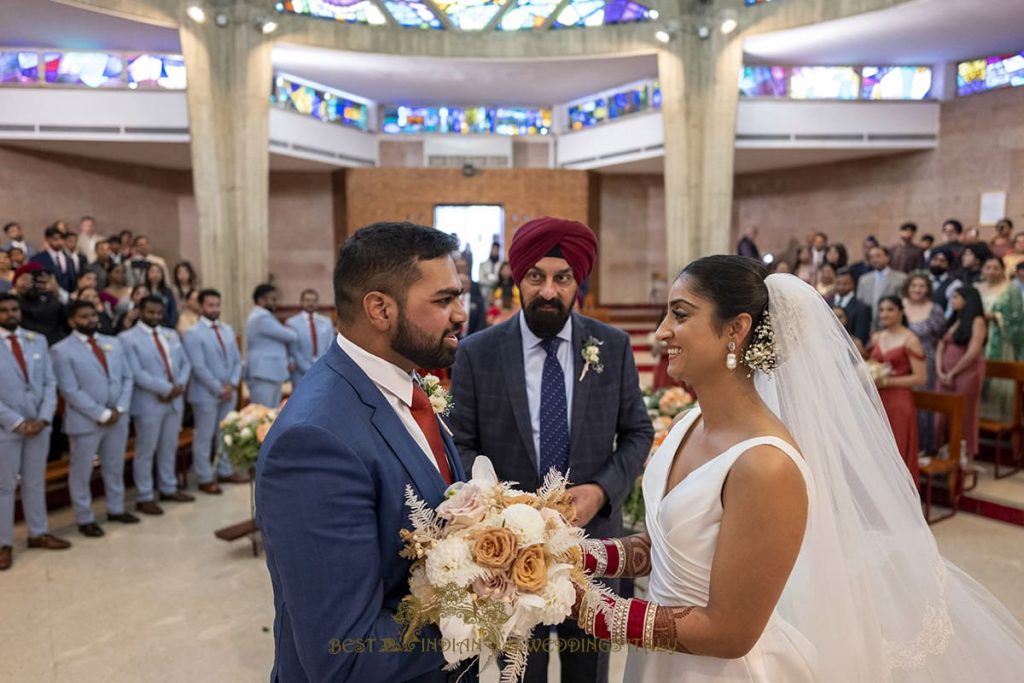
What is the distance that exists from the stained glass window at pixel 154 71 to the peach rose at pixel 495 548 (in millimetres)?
13656

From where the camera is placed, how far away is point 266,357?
7.78 m

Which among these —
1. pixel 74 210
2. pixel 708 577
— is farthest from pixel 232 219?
pixel 708 577

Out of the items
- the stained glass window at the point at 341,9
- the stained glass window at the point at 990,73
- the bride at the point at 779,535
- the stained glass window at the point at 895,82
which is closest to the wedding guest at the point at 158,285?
the stained glass window at the point at 341,9

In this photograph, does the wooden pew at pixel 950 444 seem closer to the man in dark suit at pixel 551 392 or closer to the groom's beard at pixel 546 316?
the man in dark suit at pixel 551 392

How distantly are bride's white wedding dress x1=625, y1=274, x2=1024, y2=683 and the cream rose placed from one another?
0.59m

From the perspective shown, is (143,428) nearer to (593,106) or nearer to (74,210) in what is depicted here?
(74,210)


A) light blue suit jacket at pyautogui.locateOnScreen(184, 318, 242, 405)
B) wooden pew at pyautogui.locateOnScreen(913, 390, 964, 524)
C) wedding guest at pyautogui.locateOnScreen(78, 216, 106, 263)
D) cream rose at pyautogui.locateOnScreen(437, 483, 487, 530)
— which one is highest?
wedding guest at pyautogui.locateOnScreen(78, 216, 106, 263)

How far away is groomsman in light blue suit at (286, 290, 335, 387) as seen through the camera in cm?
836

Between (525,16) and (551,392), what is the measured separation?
13096 mm

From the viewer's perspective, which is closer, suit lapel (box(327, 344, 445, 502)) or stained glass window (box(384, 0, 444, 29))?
suit lapel (box(327, 344, 445, 502))

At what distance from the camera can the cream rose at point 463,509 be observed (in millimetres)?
1426

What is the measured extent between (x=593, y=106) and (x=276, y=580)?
54.4ft

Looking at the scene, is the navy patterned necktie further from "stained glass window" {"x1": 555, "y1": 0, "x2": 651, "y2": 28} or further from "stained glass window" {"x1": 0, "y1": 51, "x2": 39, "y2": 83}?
"stained glass window" {"x1": 0, "y1": 51, "x2": 39, "y2": 83}

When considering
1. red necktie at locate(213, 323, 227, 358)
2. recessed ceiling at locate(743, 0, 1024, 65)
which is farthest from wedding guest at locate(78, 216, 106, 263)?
recessed ceiling at locate(743, 0, 1024, 65)
